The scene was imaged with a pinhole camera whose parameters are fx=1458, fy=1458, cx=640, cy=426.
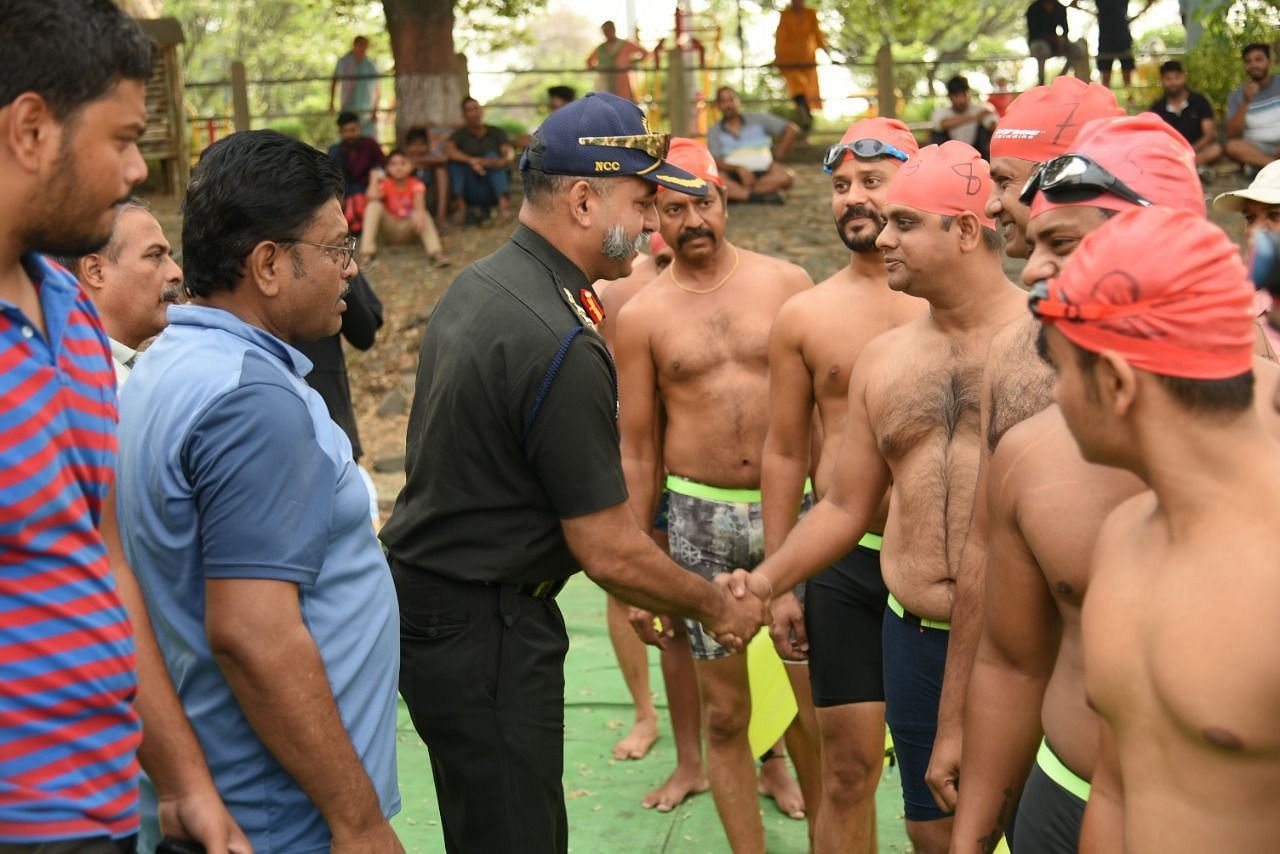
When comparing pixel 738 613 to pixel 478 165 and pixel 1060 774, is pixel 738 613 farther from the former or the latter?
pixel 478 165

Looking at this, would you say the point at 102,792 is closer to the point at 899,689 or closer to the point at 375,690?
the point at 375,690

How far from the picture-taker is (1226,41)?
1323cm

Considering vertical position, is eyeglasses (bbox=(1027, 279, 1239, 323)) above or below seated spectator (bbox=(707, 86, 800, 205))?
below

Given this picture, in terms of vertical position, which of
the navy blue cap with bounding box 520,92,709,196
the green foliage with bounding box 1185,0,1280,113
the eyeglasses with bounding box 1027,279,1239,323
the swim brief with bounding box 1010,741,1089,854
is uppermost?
the green foliage with bounding box 1185,0,1280,113

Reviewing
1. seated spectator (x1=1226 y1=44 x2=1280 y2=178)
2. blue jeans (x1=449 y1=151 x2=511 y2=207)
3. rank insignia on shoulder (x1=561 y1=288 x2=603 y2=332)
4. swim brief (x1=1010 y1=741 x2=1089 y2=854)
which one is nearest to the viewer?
swim brief (x1=1010 y1=741 x2=1089 y2=854)

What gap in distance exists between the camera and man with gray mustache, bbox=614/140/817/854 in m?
5.59

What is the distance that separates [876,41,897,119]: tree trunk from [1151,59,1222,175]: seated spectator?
10.7 ft

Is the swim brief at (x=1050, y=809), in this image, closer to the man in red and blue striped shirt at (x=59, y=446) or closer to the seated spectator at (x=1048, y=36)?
the man in red and blue striped shirt at (x=59, y=446)

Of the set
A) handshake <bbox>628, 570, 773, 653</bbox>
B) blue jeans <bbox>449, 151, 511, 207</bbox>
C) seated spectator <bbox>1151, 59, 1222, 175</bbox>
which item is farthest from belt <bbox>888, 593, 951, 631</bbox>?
blue jeans <bbox>449, 151, 511, 207</bbox>

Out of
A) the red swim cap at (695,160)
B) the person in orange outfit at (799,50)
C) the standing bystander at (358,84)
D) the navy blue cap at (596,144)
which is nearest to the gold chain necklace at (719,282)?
the red swim cap at (695,160)

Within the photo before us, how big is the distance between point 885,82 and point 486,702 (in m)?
15.2

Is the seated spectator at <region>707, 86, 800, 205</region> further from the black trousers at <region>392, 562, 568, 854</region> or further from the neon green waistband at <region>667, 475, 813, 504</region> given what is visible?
the black trousers at <region>392, 562, 568, 854</region>

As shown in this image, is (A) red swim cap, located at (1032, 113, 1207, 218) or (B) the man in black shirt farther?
(B) the man in black shirt

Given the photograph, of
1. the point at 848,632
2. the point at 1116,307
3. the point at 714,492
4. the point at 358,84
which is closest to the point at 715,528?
the point at 714,492
